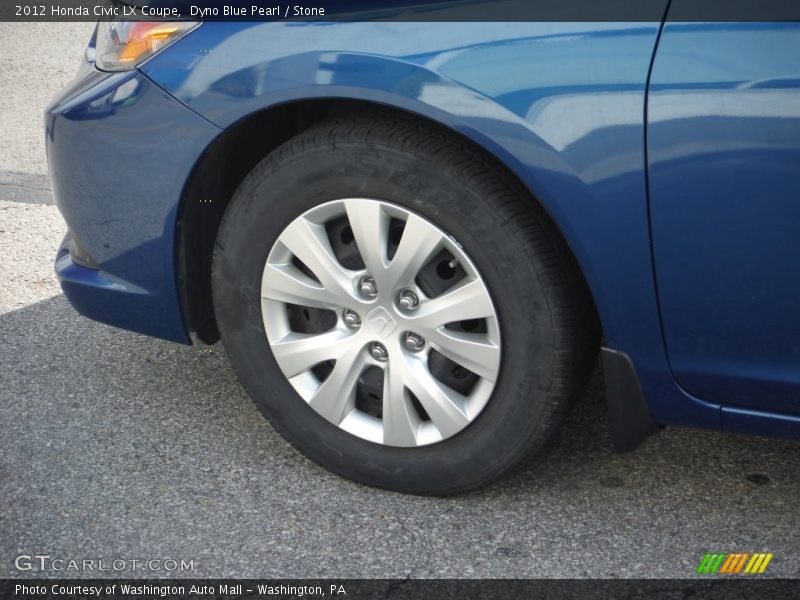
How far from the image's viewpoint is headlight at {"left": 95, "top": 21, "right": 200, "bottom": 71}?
8.31 feet

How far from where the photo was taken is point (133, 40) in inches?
103

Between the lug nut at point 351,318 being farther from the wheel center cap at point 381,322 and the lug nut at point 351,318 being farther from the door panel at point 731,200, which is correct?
the door panel at point 731,200

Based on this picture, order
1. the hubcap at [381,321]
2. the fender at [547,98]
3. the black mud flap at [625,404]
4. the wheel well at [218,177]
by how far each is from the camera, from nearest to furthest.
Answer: the fender at [547,98] → the black mud flap at [625,404] → the hubcap at [381,321] → the wheel well at [218,177]

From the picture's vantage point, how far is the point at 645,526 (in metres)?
2.52

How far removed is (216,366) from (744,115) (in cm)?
187

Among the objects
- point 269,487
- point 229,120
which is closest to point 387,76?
point 229,120

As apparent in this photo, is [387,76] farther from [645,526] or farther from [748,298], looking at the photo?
[645,526]

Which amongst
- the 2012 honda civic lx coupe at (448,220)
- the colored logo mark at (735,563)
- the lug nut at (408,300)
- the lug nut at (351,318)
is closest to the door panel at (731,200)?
the 2012 honda civic lx coupe at (448,220)

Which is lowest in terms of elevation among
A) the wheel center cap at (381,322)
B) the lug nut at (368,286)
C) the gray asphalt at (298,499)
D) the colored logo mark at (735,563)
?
the gray asphalt at (298,499)

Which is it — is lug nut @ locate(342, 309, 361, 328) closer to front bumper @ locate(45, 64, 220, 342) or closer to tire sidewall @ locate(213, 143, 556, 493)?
tire sidewall @ locate(213, 143, 556, 493)

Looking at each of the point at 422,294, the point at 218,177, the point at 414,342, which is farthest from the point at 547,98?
the point at 218,177

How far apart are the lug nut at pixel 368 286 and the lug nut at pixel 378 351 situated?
118 mm

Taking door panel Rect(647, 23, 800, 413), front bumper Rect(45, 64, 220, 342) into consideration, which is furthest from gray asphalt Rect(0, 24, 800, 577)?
door panel Rect(647, 23, 800, 413)

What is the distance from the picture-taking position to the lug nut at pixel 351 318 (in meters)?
2.55
